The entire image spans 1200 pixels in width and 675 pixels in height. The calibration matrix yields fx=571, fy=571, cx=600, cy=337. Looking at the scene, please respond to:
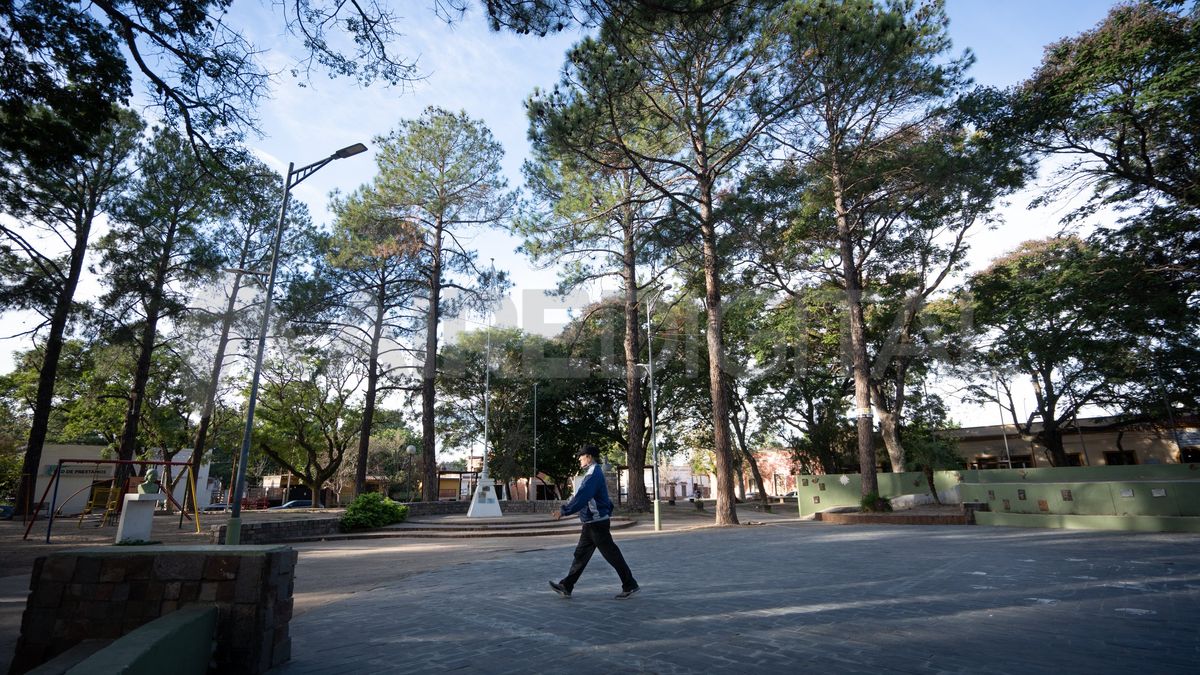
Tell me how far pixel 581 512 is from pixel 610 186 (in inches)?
681

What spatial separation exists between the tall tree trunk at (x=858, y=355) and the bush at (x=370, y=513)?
14286 mm

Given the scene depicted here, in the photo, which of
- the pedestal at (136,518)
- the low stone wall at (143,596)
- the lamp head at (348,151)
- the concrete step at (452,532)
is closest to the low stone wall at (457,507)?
the concrete step at (452,532)

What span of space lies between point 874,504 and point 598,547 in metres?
14.0

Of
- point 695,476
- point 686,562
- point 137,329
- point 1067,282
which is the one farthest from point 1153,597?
point 695,476

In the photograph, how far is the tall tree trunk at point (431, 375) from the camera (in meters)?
21.4

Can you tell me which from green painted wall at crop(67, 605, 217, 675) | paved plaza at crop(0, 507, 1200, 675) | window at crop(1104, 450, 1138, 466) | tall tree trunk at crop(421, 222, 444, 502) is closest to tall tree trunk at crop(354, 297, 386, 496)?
tall tree trunk at crop(421, 222, 444, 502)

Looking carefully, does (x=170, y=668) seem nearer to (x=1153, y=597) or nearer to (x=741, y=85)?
(x=1153, y=597)

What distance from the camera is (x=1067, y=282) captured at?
16.5 metres

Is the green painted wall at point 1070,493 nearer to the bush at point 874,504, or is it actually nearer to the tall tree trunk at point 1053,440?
the bush at point 874,504

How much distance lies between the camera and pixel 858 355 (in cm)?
1778

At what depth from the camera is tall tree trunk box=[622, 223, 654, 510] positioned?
22750 mm

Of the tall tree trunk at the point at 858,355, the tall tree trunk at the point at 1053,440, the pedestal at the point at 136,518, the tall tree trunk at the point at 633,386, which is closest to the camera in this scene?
the pedestal at the point at 136,518

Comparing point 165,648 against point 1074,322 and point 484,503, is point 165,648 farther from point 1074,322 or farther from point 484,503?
point 1074,322

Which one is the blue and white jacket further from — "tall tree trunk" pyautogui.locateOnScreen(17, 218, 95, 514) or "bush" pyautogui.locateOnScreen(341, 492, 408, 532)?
"tall tree trunk" pyautogui.locateOnScreen(17, 218, 95, 514)
